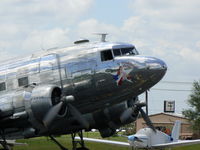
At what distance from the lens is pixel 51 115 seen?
17.7 metres

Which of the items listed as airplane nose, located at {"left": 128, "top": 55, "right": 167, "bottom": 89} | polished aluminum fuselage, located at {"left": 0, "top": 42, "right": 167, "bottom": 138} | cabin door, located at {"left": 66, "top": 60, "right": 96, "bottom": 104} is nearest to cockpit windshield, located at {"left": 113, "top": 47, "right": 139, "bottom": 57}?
polished aluminum fuselage, located at {"left": 0, "top": 42, "right": 167, "bottom": 138}

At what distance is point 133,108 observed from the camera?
22.0m

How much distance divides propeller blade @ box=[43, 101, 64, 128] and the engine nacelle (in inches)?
5.2

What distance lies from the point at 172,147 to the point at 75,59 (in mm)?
32044

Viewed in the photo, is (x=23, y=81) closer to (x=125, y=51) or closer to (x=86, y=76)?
(x=86, y=76)

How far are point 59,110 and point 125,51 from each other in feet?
11.9

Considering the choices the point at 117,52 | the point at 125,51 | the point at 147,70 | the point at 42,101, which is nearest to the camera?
the point at 42,101

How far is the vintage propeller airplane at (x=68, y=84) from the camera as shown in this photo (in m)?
18.1

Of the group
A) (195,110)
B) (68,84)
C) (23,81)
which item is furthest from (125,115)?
(195,110)

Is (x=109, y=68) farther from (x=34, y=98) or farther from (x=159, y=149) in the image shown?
(x=159, y=149)

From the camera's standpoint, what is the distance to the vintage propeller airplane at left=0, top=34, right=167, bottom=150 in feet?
59.4

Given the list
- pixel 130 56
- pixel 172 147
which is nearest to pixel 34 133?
pixel 130 56

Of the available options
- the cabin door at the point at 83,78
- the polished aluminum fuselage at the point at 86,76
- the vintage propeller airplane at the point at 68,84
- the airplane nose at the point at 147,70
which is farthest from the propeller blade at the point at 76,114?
the airplane nose at the point at 147,70

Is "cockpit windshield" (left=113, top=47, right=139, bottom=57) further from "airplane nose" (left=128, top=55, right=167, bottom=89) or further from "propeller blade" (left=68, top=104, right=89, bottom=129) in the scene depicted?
"propeller blade" (left=68, top=104, right=89, bottom=129)
